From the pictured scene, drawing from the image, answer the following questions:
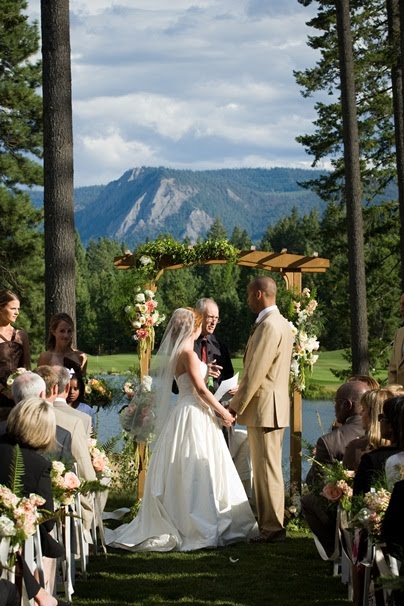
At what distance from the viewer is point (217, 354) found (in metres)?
9.31

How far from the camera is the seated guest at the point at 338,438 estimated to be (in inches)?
266

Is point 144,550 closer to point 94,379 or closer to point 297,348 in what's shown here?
point 94,379

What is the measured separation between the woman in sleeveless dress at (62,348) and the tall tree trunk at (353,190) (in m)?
7.78

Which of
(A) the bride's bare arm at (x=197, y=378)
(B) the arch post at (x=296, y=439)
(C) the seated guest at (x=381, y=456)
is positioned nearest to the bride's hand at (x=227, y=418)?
(A) the bride's bare arm at (x=197, y=378)

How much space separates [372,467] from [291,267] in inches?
195

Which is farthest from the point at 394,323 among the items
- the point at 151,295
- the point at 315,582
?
the point at 315,582

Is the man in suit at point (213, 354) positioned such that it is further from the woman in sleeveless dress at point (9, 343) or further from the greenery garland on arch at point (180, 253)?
the woman in sleeveless dress at point (9, 343)

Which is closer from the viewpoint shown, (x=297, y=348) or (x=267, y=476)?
(x=267, y=476)

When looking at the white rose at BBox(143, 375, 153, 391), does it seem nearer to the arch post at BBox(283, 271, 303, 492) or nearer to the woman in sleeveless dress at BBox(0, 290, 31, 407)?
the woman in sleeveless dress at BBox(0, 290, 31, 407)

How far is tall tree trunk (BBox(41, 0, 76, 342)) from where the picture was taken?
9352mm

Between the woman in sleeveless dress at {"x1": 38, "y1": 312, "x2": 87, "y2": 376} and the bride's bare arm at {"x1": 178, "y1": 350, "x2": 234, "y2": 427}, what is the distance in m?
0.85

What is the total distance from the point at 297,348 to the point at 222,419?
182cm

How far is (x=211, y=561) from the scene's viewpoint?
7.45 metres

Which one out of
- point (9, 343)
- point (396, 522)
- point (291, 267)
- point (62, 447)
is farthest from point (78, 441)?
point (291, 267)
